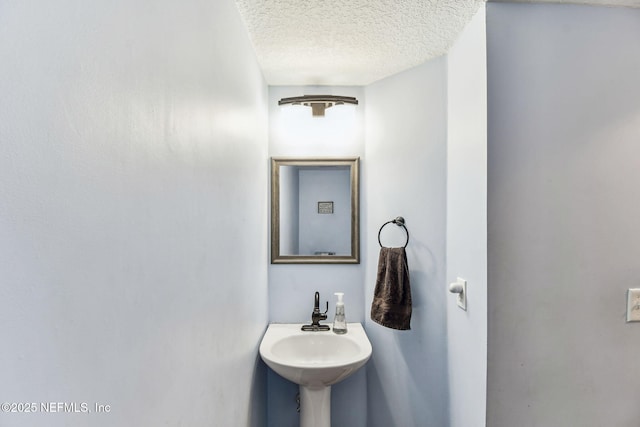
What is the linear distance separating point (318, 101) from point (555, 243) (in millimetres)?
1351

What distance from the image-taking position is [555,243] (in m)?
1.37

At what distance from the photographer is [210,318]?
3.41ft

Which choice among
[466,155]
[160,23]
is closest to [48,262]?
[160,23]

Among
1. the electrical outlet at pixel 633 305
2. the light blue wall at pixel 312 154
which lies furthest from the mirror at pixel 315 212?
the electrical outlet at pixel 633 305

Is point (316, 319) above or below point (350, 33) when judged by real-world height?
below

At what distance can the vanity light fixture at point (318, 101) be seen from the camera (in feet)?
6.68

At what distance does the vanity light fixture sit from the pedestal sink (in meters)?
1.26

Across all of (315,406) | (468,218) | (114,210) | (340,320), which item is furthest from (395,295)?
(114,210)

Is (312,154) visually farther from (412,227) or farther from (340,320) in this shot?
(340,320)

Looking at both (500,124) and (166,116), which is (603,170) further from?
(166,116)

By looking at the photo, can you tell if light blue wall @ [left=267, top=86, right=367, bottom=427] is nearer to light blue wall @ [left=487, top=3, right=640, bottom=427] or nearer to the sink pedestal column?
the sink pedestal column

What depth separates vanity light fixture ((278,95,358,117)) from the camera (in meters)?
2.04

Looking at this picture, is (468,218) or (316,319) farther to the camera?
(316,319)

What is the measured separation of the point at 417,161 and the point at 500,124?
617 millimetres
